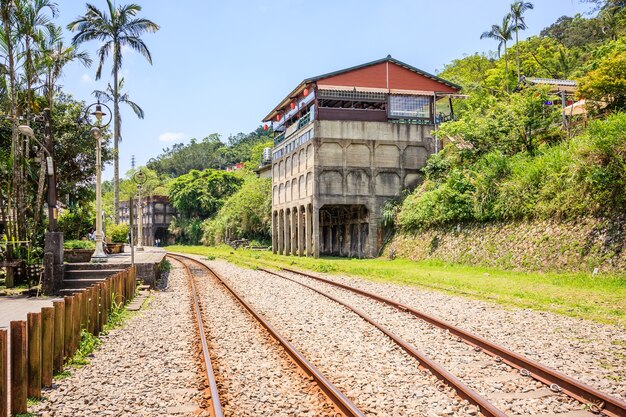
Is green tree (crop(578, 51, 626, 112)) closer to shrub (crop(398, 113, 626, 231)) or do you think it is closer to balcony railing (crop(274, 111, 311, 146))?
shrub (crop(398, 113, 626, 231))

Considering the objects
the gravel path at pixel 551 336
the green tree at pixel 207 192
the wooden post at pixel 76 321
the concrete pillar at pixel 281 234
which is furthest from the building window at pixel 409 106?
the green tree at pixel 207 192

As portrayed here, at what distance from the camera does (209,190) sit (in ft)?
243

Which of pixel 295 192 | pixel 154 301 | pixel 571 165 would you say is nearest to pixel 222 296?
pixel 154 301

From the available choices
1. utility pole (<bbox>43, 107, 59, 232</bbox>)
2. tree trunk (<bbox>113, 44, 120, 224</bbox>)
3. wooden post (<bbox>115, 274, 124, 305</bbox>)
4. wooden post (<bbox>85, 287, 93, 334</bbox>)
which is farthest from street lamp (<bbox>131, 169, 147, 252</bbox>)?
wooden post (<bbox>85, 287, 93, 334</bbox>)

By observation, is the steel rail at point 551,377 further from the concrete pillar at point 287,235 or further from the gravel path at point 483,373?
the concrete pillar at point 287,235

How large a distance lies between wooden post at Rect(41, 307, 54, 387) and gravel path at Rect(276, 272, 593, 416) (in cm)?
506

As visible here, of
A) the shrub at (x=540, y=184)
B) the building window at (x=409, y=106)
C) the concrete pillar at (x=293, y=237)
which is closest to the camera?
the shrub at (x=540, y=184)

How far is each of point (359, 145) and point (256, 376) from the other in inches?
1068

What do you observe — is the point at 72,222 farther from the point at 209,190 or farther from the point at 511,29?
the point at 209,190

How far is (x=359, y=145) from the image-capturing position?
3309 centimetres

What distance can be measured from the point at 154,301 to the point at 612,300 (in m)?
11.4

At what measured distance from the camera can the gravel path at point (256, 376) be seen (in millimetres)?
5676

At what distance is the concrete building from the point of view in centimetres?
3288

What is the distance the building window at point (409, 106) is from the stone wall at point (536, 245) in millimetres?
10305
